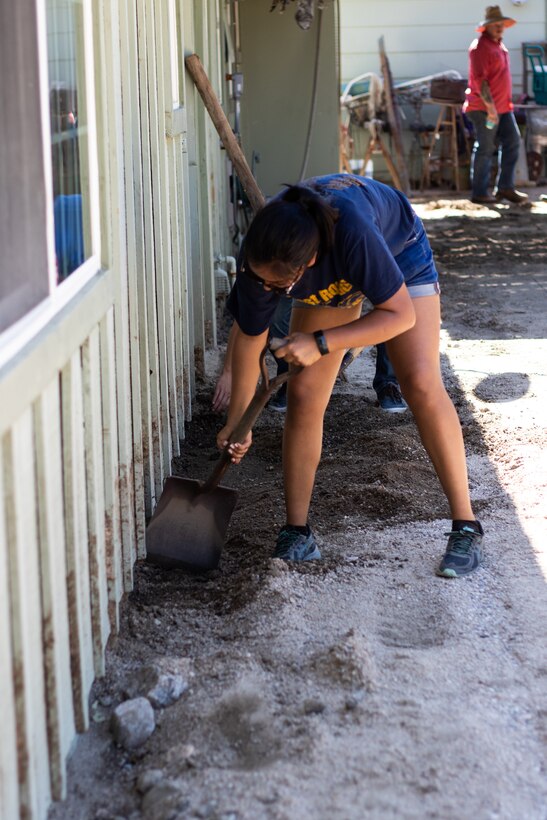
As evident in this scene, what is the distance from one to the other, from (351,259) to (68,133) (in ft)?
2.80

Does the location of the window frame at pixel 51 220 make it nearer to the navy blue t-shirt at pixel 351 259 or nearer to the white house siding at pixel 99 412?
the white house siding at pixel 99 412

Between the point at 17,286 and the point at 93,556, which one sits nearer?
the point at 17,286

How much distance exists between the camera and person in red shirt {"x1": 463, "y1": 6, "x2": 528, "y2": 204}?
1377 cm

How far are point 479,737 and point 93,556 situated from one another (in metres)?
1.11

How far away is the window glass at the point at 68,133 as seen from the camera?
2811 mm

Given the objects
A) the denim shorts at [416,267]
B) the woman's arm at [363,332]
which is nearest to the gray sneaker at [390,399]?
the denim shorts at [416,267]

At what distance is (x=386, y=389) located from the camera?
602cm

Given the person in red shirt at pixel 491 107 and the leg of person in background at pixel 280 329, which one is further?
the person in red shirt at pixel 491 107

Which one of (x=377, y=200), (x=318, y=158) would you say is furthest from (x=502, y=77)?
(x=377, y=200)

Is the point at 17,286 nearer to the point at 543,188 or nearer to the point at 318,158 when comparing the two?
the point at 318,158

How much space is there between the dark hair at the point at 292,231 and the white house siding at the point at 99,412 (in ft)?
1.58

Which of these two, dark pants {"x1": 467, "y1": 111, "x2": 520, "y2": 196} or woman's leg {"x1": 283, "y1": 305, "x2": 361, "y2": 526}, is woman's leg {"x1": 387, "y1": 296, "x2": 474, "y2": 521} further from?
dark pants {"x1": 467, "y1": 111, "x2": 520, "y2": 196}

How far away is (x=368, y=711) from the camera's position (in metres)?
2.82

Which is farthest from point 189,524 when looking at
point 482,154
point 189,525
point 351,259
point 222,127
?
point 482,154
